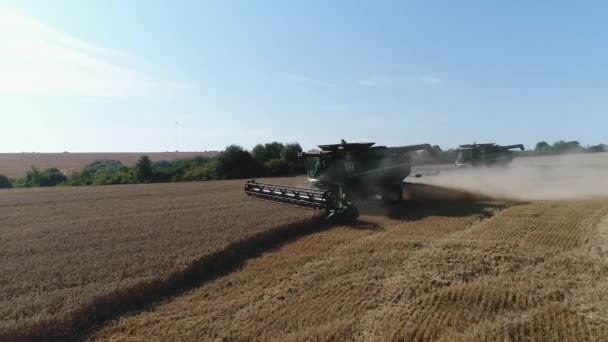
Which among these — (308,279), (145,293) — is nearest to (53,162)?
(145,293)

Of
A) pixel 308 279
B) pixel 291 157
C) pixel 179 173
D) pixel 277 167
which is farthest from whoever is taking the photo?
pixel 291 157

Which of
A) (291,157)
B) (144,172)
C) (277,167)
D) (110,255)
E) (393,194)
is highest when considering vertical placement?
(291,157)

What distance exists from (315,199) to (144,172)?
27113 mm

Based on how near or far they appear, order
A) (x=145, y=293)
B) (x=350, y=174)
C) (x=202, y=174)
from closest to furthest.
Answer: (x=145, y=293) → (x=350, y=174) → (x=202, y=174)

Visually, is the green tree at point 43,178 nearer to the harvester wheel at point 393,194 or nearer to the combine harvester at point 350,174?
the combine harvester at point 350,174

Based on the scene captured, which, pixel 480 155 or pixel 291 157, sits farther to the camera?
pixel 291 157

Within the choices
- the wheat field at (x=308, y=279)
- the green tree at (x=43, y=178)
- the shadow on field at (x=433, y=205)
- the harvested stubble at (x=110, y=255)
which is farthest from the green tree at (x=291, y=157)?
the wheat field at (x=308, y=279)

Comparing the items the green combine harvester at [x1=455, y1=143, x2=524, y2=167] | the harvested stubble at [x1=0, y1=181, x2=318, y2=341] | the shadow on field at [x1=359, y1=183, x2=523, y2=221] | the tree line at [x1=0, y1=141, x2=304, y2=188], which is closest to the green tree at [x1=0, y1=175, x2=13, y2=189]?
the tree line at [x1=0, y1=141, x2=304, y2=188]

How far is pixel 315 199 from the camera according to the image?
11.9 meters

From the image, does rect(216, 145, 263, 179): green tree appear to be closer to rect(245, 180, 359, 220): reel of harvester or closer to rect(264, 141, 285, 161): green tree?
rect(264, 141, 285, 161): green tree

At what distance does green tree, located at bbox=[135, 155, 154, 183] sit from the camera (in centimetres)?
3419

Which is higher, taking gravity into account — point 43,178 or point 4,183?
point 43,178

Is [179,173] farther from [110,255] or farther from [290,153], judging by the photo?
[110,255]

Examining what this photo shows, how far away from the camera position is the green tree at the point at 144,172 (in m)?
34.2
